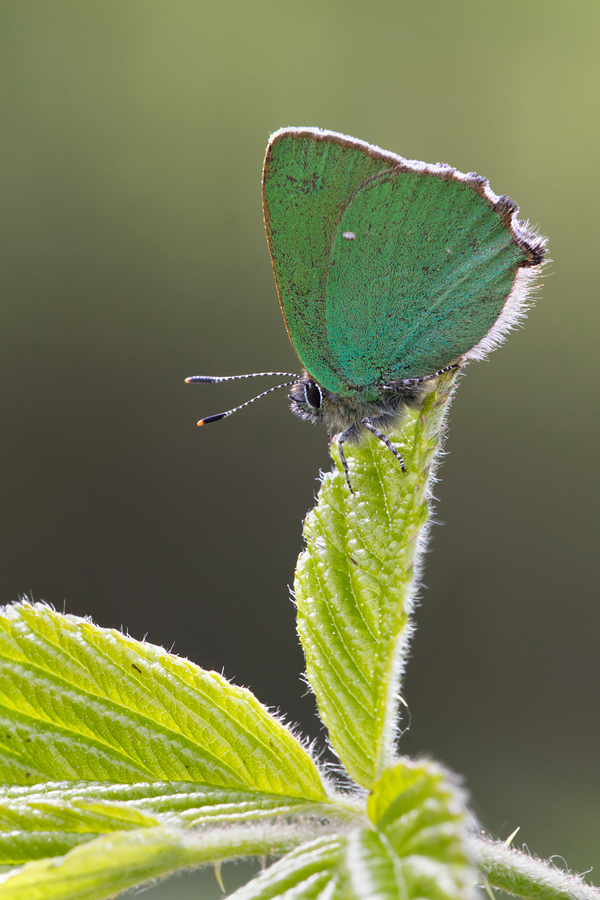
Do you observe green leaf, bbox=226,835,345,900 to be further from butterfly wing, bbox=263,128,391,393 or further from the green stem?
butterfly wing, bbox=263,128,391,393

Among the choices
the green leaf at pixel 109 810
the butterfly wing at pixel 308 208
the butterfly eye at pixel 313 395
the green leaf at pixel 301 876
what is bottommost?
the green leaf at pixel 301 876

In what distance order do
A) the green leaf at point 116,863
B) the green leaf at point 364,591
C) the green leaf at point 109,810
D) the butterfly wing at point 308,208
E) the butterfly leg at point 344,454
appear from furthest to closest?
the butterfly wing at point 308,208 < the butterfly leg at point 344,454 < the green leaf at point 364,591 < the green leaf at point 109,810 < the green leaf at point 116,863

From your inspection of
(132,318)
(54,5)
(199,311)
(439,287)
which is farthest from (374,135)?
(439,287)

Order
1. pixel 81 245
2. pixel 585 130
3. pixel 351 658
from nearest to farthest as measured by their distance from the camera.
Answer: pixel 351 658 < pixel 585 130 < pixel 81 245

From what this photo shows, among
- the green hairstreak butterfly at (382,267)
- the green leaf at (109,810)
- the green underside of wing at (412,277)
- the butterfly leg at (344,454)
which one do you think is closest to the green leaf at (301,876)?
the green leaf at (109,810)

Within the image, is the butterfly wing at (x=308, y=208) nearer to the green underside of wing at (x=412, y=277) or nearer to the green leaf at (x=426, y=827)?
the green underside of wing at (x=412, y=277)

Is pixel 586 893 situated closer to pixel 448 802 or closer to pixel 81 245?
pixel 448 802
